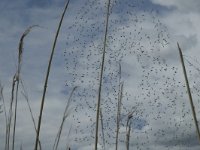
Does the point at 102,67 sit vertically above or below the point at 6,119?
above

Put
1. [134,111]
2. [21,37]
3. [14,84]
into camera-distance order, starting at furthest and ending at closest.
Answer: [134,111] → [14,84] → [21,37]

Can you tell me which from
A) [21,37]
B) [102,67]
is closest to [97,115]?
[102,67]

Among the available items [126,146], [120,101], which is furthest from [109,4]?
[126,146]

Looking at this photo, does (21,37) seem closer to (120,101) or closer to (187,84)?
(187,84)

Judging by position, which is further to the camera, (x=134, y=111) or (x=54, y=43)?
(x=134, y=111)

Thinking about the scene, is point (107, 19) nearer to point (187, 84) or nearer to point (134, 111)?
point (134, 111)

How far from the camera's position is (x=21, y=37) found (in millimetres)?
4883

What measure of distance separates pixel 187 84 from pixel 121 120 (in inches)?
134

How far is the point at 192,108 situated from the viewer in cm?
434

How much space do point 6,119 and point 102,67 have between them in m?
1.80

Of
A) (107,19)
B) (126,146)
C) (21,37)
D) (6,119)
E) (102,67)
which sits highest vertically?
(21,37)

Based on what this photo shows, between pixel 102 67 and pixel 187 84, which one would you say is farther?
pixel 102 67

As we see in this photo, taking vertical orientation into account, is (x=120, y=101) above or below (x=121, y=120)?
above

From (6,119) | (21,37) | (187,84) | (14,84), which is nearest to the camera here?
(187,84)
